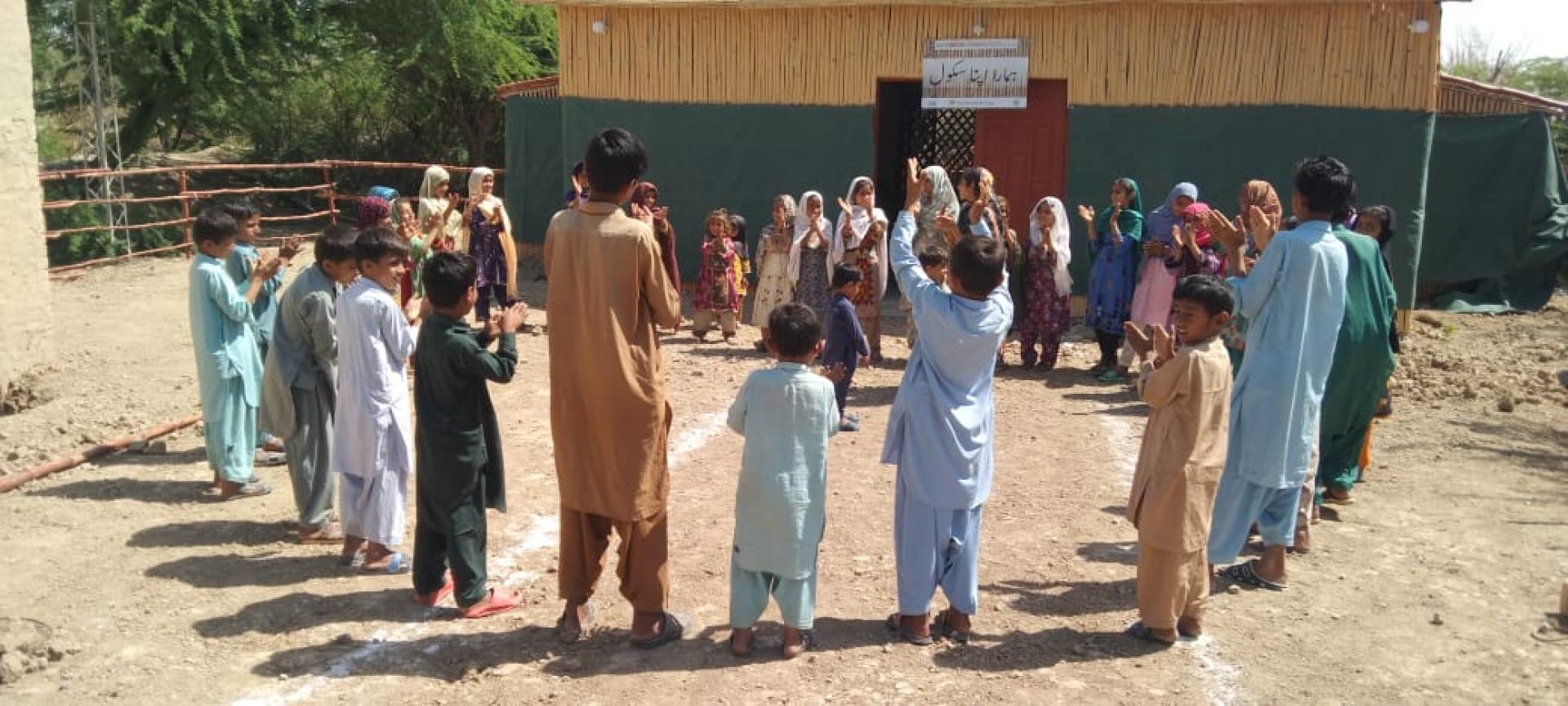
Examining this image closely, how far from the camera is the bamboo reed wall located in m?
11.1

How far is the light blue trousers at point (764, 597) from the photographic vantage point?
14.0 feet

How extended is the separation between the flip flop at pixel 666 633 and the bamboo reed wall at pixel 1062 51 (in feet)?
28.2

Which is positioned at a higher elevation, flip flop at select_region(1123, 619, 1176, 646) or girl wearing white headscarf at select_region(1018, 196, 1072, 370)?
girl wearing white headscarf at select_region(1018, 196, 1072, 370)

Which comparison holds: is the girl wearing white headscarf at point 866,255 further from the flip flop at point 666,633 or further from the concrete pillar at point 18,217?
the concrete pillar at point 18,217

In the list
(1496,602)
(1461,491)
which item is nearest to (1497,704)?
(1496,602)

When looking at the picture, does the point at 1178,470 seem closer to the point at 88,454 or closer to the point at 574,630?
the point at 574,630

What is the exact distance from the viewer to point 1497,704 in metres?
4.16

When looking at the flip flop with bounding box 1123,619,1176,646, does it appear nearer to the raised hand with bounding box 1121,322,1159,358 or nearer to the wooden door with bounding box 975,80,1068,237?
the raised hand with bounding box 1121,322,1159,358

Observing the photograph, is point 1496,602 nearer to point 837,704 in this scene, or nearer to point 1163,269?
point 837,704

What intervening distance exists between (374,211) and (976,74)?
682cm

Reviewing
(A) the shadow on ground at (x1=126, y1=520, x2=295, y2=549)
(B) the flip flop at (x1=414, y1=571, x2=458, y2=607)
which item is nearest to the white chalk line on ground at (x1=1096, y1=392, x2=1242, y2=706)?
(B) the flip flop at (x1=414, y1=571, x2=458, y2=607)

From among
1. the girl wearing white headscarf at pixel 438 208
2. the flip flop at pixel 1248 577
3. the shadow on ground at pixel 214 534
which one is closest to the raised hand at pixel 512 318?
the shadow on ground at pixel 214 534

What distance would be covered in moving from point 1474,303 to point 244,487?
480 inches

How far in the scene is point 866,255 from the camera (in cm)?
948
